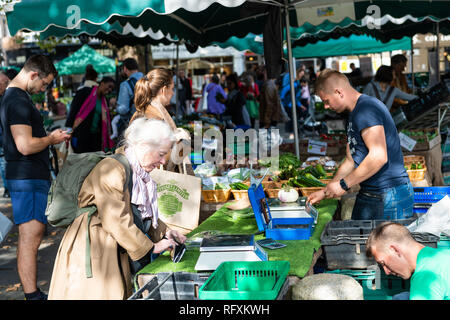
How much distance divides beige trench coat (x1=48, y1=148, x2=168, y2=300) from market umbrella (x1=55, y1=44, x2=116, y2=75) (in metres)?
22.7

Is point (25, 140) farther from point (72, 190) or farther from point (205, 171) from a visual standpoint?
point (205, 171)

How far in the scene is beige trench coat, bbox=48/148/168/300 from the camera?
115 inches

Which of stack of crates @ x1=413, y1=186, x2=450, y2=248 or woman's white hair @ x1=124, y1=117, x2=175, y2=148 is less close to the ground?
woman's white hair @ x1=124, y1=117, x2=175, y2=148

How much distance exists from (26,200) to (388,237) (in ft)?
10.0

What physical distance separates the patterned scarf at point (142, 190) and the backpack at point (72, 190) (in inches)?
2.1

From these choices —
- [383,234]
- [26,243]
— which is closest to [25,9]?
[26,243]

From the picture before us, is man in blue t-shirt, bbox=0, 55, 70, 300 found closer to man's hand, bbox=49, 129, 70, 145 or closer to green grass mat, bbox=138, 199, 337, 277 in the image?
man's hand, bbox=49, 129, 70, 145

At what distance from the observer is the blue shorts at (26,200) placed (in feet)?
14.6

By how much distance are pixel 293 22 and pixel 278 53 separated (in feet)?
8.30

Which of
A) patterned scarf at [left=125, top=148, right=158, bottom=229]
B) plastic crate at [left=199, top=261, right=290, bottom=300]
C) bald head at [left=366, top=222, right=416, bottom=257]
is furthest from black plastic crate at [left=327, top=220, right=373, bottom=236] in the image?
patterned scarf at [left=125, top=148, right=158, bottom=229]

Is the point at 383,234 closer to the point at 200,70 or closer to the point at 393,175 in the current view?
the point at 393,175

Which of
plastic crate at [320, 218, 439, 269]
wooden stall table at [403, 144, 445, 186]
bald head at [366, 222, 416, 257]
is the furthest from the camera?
wooden stall table at [403, 144, 445, 186]

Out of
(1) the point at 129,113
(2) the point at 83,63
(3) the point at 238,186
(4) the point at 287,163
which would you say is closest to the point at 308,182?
(3) the point at 238,186

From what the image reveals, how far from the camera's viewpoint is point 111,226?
2932 millimetres
